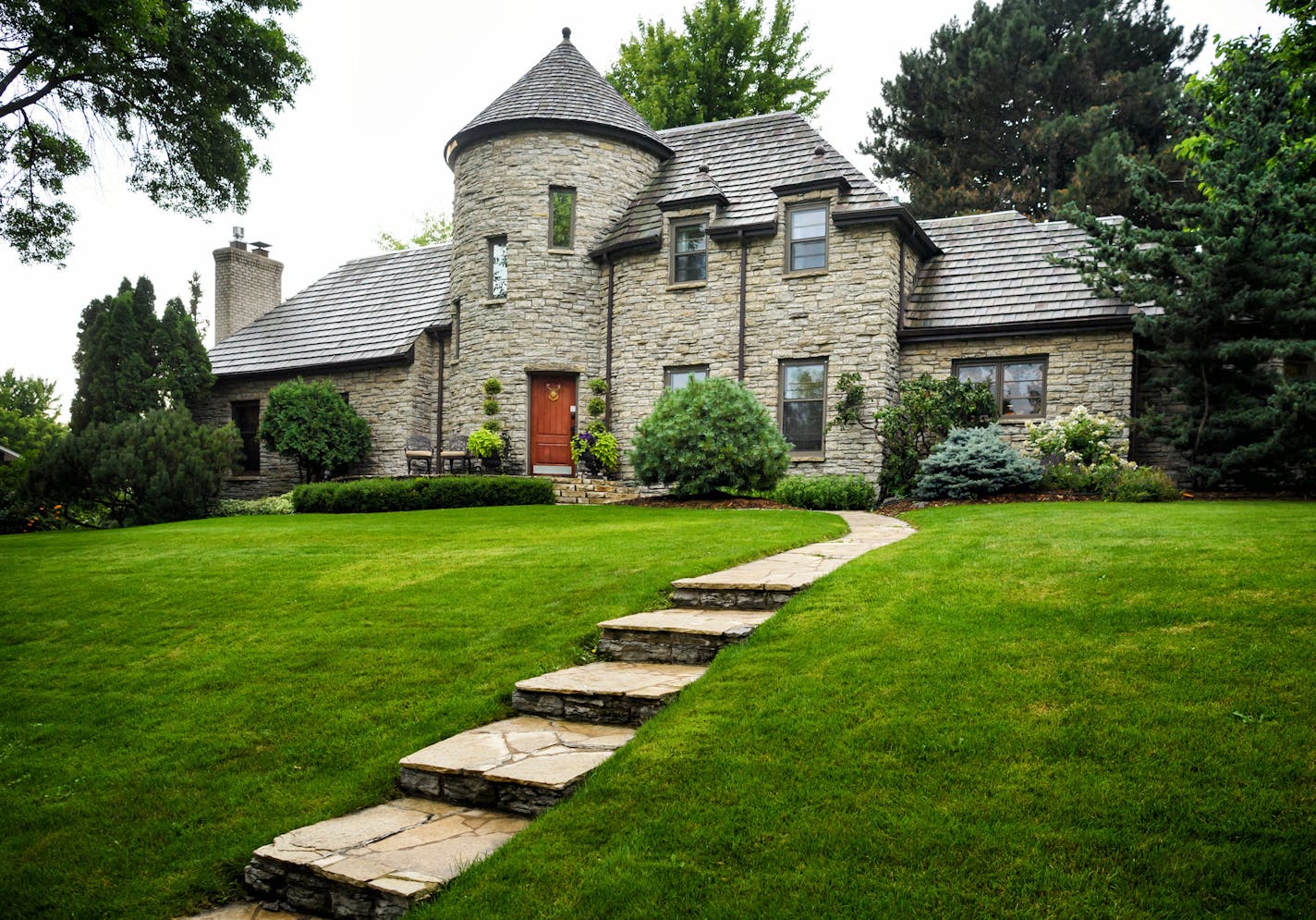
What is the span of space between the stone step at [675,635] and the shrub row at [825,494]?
935 cm

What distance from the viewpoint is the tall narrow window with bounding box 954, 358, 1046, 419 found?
17.5 metres

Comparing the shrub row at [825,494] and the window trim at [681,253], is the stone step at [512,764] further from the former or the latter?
the window trim at [681,253]

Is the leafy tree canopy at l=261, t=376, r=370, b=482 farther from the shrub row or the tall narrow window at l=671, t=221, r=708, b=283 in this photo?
the shrub row

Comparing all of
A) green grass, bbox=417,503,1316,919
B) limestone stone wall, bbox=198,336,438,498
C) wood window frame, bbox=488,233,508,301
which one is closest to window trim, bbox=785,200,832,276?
wood window frame, bbox=488,233,508,301

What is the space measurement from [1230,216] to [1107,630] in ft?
39.7

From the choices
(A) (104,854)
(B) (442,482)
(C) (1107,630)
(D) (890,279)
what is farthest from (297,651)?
(D) (890,279)

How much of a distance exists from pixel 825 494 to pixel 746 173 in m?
8.47

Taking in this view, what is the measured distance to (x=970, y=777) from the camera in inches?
148

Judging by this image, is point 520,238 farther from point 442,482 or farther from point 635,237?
point 442,482

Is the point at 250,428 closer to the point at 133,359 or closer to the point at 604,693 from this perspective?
the point at 133,359

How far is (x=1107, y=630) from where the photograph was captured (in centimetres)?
525

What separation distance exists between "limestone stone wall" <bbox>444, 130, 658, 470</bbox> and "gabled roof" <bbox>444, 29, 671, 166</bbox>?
0.30 metres

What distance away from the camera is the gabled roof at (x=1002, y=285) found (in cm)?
1725

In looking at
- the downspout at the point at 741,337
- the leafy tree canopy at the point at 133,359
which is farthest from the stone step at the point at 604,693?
the leafy tree canopy at the point at 133,359
